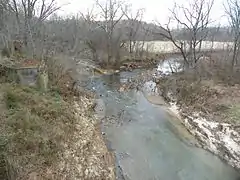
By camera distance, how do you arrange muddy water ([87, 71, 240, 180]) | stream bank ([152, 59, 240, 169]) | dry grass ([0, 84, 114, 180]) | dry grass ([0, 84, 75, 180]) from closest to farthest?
dry grass ([0, 84, 75, 180])
dry grass ([0, 84, 114, 180])
muddy water ([87, 71, 240, 180])
stream bank ([152, 59, 240, 169])

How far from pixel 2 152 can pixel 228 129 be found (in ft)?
32.3

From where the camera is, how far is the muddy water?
10.2 meters

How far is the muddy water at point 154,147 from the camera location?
10.2m

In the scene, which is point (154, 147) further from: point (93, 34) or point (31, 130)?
point (93, 34)

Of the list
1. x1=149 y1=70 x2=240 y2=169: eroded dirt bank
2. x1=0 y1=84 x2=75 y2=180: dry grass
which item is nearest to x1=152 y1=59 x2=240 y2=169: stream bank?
x1=149 y1=70 x2=240 y2=169: eroded dirt bank

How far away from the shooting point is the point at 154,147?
12172 millimetres

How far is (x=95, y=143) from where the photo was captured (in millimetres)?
11398

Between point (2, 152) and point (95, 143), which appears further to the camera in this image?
point (95, 143)

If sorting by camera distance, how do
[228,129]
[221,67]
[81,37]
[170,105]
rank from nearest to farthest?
[228,129] < [170,105] < [221,67] < [81,37]

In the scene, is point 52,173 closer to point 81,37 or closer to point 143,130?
point 143,130

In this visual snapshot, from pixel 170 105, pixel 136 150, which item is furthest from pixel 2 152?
pixel 170 105

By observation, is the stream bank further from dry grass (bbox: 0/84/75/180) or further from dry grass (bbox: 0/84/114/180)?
dry grass (bbox: 0/84/75/180)

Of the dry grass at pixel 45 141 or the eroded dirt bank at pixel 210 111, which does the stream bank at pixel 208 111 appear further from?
the dry grass at pixel 45 141

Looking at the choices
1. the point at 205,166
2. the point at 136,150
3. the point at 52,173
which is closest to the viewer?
the point at 52,173
